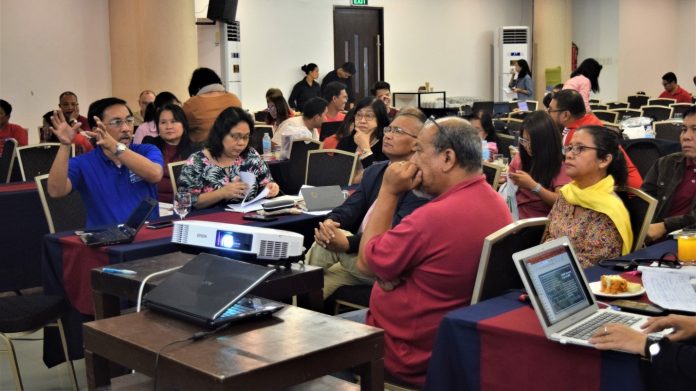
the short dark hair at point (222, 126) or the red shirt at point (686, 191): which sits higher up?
the short dark hair at point (222, 126)

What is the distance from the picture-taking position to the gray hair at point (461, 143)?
2.83 m

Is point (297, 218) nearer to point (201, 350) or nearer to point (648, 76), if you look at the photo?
point (201, 350)

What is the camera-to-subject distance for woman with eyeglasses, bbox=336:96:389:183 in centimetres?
589

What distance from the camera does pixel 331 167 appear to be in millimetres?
5848

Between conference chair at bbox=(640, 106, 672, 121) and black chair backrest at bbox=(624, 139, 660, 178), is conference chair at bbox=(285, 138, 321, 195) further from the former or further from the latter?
conference chair at bbox=(640, 106, 672, 121)

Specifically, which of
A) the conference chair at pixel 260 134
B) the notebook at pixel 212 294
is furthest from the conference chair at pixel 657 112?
the notebook at pixel 212 294

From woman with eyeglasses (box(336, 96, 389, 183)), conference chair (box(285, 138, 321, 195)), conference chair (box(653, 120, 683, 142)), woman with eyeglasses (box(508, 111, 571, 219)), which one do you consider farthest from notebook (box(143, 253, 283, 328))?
conference chair (box(653, 120, 683, 142))

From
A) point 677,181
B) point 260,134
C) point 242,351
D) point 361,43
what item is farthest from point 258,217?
point 361,43

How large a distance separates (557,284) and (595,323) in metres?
0.14

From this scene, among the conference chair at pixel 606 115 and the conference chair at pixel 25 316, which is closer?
the conference chair at pixel 25 316

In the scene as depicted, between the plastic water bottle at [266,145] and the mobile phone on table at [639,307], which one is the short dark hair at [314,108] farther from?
the mobile phone on table at [639,307]

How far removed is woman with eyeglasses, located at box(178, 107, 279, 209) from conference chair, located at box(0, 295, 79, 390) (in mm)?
1087

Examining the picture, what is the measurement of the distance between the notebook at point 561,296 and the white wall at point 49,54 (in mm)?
8626

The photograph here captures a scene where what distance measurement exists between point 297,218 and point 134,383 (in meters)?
2.03
